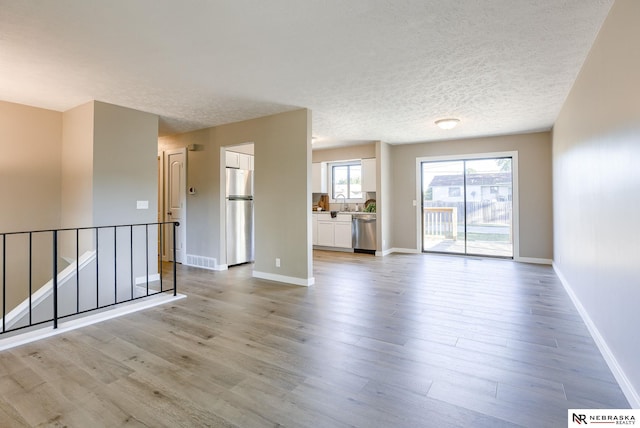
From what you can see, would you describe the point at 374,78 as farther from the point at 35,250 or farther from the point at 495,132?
the point at 35,250

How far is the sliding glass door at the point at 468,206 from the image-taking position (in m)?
6.64

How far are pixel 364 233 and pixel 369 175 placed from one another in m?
1.36

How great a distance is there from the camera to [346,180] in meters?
8.20

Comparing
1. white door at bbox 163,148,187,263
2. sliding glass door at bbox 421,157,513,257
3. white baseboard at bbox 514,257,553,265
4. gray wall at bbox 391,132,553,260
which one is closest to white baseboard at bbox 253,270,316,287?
white door at bbox 163,148,187,263

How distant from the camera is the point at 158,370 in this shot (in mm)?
2252

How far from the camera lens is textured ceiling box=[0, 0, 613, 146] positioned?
2221 mm

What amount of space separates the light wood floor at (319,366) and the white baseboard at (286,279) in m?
0.59

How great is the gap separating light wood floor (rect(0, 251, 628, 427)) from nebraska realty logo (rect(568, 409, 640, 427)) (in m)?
0.05

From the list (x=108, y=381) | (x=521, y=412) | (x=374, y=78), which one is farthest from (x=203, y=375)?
(x=374, y=78)

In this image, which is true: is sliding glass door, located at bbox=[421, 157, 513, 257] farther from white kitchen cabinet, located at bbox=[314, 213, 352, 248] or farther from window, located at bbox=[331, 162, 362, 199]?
white kitchen cabinet, located at bbox=[314, 213, 352, 248]

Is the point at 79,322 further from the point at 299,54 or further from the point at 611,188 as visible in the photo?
the point at 611,188

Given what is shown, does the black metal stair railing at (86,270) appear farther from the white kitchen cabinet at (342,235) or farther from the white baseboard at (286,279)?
the white kitchen cabinet at (342,235)

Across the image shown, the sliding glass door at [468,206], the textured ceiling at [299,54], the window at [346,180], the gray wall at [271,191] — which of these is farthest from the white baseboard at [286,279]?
the sliding glass door at [468,206]

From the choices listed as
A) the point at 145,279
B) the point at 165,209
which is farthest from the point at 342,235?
the point at 145,279
